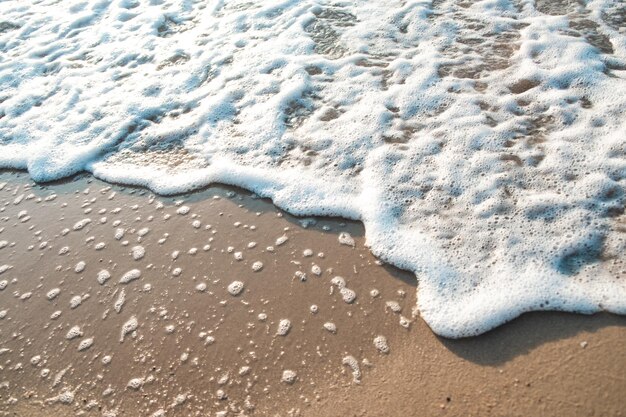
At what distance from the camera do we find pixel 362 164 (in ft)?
9.90

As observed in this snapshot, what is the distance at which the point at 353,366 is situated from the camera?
205cm

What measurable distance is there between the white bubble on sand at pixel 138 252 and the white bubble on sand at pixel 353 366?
139 cm

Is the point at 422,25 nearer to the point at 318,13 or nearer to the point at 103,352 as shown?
the point at 318,13

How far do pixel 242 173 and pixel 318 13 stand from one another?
243 cm

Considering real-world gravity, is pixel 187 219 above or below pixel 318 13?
below

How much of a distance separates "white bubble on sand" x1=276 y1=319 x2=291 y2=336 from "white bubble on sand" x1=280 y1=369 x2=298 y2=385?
198 millimetres

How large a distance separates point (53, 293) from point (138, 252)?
51cm

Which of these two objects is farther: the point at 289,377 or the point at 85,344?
the point at 85,344

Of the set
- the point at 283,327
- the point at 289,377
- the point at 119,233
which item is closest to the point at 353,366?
the point at 289,377

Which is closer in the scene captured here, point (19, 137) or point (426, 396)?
point (426, 396)

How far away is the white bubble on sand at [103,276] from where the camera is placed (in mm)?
2620

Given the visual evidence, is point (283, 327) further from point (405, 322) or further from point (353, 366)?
point (405, 322)

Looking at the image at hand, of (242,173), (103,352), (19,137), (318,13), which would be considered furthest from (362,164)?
(19,137)

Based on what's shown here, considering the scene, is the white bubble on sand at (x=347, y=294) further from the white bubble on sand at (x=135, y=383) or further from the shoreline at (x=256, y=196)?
the white bubble on sand at (x=135, y=383)
